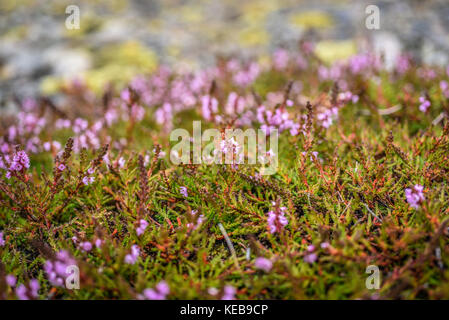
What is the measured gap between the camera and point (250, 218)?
2514 mm

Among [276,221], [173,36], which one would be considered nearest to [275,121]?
[276,221]

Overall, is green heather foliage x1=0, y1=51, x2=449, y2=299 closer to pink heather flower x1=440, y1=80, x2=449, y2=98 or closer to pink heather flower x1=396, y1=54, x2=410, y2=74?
pink heather flower x1=440, y1=80, x2=449, y2=98

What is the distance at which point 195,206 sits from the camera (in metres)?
2.60

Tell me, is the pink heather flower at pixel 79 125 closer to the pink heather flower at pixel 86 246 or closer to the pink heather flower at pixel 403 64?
the pink heather flower at pixel 86 246

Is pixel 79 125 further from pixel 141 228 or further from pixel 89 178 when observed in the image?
pixel 141 228

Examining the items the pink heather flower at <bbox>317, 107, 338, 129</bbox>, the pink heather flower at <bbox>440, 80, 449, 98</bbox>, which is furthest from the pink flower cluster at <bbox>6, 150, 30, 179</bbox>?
the pink heather flower at <bbox>440, 80, 449, 98</bbox>

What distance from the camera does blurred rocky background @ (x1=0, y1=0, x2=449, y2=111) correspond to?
276 inches

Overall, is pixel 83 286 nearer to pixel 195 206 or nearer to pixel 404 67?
pixel 195 206

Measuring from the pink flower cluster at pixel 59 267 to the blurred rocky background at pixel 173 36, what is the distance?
17.6 ft

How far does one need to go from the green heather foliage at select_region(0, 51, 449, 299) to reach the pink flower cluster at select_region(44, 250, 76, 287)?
0.08 m

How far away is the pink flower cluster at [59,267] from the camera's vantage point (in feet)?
5.90

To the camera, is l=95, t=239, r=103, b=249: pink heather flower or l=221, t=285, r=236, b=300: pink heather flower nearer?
l=221, t=285, r=236, b=300: pink heather flower

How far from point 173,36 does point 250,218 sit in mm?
8044

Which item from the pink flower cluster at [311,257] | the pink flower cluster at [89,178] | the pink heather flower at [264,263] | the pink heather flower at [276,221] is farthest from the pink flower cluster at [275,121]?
the pink flower cluster at [89,178]
